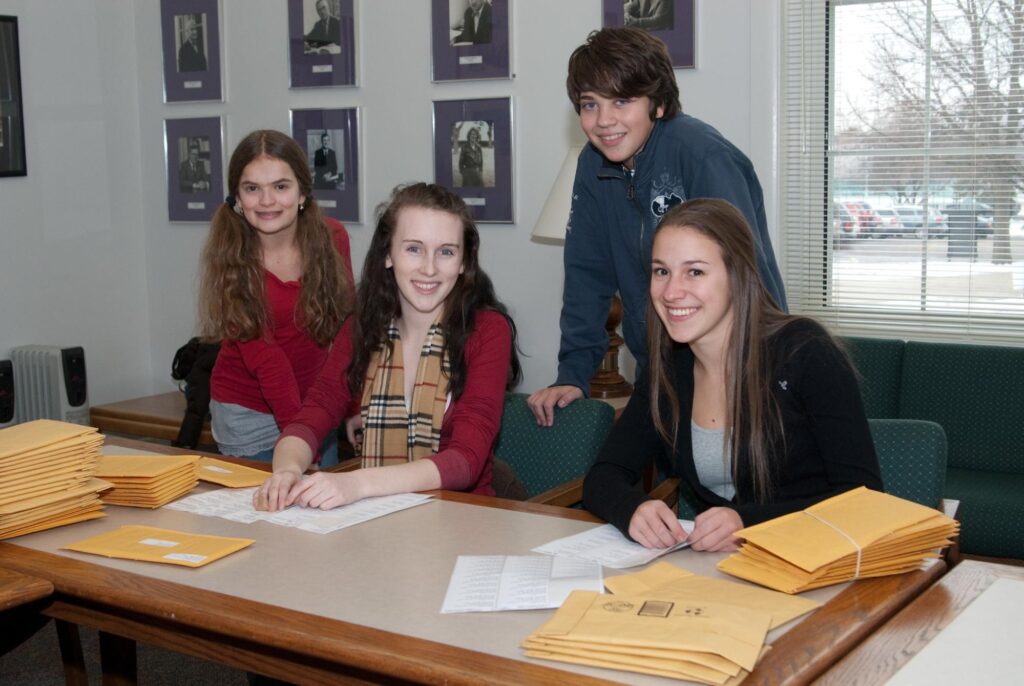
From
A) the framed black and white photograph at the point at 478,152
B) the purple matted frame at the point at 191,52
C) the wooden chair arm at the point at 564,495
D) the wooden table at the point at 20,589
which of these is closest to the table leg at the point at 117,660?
the wooden table at the point at 20,589

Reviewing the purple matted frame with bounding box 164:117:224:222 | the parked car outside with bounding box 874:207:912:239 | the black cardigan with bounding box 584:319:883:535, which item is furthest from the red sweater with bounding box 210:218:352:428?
the purple matted frame with bounding box 164:117:224:222

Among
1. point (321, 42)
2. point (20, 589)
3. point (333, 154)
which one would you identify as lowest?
point (20, 589)

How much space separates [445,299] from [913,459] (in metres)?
1.06

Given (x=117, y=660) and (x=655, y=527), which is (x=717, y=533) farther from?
(x=117, y=660)

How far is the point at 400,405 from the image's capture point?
255 centimetres

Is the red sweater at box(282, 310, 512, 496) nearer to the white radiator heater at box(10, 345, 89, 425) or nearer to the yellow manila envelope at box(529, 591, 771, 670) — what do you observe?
the yellow manila envelope at box(529, 591, 771, 670)

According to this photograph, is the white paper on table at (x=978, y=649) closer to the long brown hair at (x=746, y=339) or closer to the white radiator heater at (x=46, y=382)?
the long brown hair at (x=746, y=339)

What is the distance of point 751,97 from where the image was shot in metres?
4.03

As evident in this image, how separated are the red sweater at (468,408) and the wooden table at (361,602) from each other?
0.54 ft

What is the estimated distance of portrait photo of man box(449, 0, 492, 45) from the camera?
4477mm

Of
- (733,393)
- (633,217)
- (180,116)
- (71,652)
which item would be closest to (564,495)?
(733,393)

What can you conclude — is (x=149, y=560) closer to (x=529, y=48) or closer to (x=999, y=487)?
(x=999, y=487)

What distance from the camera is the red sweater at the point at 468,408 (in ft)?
7.73

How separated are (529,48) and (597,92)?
182 cm
